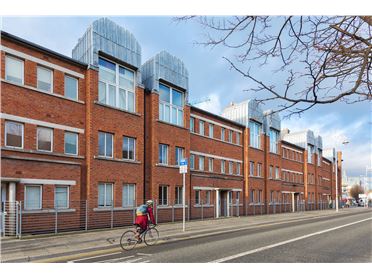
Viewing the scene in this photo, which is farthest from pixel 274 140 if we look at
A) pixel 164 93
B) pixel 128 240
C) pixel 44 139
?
pixel 128 240

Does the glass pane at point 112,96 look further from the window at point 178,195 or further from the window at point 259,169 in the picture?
the window at point 259,169

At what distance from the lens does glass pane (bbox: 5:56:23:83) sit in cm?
1689

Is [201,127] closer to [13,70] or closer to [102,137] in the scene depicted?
[102,137]

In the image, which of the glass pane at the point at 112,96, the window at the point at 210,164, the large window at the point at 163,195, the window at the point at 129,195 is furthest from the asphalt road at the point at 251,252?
the window at the point at 210,164

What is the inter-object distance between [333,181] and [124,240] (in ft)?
225

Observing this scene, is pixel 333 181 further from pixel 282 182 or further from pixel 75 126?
pixel 75 126

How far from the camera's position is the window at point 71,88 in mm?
19766

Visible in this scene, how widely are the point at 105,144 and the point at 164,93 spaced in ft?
21.5

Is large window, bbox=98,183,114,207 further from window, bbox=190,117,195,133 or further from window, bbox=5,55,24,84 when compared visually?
window, bbox=190,117,195,133

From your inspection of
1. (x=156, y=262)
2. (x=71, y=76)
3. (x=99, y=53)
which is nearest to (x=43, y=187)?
(x=71, y=76)

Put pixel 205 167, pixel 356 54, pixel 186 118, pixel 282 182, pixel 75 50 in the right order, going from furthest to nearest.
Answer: pixel 282 182 → pixel 205 167 → pixel 186 118 → pixel 75 50 → pixel 356 54

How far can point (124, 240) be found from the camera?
43.5 feet

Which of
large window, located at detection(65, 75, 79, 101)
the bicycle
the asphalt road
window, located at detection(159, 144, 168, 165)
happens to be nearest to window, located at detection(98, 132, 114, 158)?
large window, located at detection(65, 75, 79, 101)

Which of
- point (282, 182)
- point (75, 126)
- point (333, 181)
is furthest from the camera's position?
point (333, 181)
